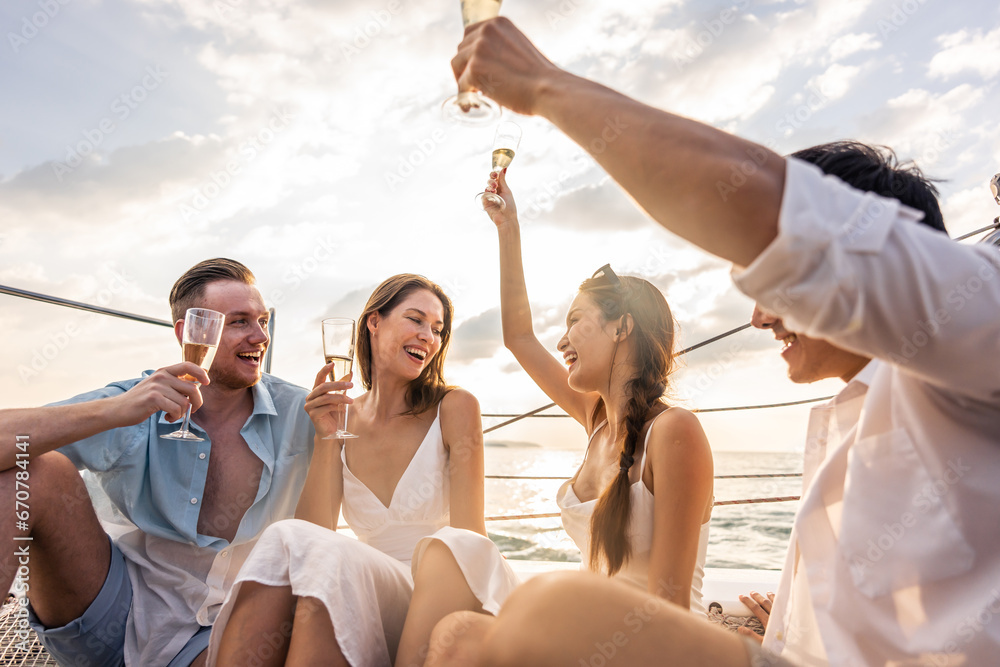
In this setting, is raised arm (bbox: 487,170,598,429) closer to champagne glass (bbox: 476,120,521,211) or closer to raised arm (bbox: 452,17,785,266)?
champagne glass (bbox: 476,120,521,211)

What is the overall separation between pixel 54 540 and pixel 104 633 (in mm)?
370

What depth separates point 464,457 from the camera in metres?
2.39

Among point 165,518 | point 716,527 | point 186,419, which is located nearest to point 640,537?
point 186,419

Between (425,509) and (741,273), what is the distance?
2.02 metres

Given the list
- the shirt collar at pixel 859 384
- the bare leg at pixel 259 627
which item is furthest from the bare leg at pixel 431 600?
the shirt collar at pixel 859 384

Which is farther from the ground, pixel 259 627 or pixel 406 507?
pixel 406 507

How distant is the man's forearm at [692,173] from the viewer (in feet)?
1.84

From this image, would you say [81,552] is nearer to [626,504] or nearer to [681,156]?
[626,504]

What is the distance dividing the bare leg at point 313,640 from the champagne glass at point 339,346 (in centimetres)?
65

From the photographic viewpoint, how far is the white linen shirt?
535 millimetres

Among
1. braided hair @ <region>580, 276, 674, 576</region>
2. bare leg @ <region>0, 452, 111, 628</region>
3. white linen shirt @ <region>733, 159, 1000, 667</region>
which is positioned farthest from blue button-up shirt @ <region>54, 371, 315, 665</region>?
white linen shirt @ <region>733, 159, 1000, 667</region>

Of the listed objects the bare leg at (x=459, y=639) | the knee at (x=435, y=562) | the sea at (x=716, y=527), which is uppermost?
the knee at (x=435, y=562)

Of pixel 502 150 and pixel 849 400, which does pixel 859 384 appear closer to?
pixel 849 400

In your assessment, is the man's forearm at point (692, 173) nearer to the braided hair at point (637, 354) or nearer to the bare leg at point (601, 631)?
the bare leg at point (601, 631)
